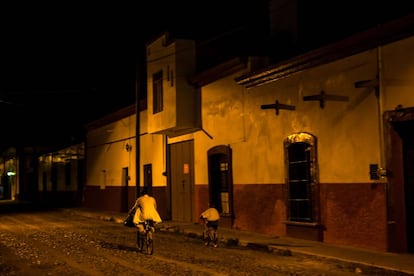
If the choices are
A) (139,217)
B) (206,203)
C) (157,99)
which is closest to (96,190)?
(157,99)

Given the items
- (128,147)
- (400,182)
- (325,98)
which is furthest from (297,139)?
(128,147)

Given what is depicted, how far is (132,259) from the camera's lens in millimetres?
13555

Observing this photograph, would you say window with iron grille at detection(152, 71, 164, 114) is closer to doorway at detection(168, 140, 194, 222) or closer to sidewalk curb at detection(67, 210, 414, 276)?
doorway at detection(168, 140, 194, 222)

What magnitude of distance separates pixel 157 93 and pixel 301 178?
10.4m

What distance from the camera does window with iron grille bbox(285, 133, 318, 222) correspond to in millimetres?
16172

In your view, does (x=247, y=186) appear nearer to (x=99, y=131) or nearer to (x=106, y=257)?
(x=106, y=257)

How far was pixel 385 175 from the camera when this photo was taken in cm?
1352

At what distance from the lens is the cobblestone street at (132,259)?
1180 centimetres

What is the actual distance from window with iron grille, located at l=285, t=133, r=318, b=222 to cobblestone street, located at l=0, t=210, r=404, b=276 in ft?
7.05

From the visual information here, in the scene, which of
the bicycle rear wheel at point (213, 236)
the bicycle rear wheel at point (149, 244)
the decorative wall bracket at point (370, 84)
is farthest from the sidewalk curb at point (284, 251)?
the decorative wall bracket at point (370, 84)

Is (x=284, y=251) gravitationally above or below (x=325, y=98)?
below

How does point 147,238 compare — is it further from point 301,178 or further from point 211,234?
point 301,178

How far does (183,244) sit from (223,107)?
5.90 metres

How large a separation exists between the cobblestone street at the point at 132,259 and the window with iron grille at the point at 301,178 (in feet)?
7.05
